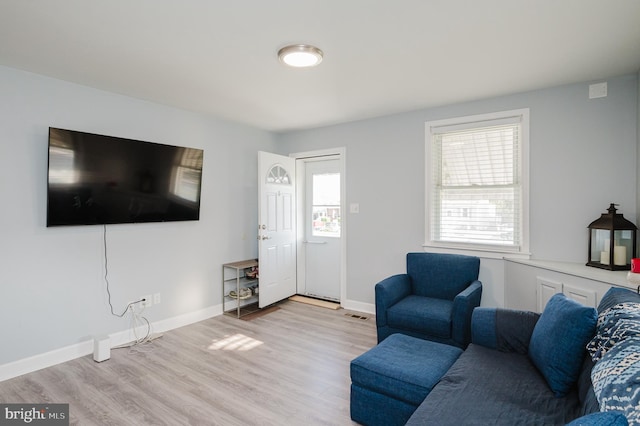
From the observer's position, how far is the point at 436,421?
142cm

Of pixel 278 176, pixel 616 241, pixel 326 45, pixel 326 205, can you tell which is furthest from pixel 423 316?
pixel 278 176

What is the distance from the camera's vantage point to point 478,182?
365cm

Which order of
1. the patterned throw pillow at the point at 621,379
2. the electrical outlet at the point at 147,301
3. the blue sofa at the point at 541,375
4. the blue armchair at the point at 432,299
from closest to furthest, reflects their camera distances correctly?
the patterned throw pillow at the point at 621,379 → the blue sofa at the point at 541,375 → the blue armchair at the point at 432,299 → the electrical outlet at the point at 147,301

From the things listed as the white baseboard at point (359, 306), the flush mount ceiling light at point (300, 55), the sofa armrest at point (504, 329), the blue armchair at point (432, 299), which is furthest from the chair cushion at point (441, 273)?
the flush mount ceiling light at point (300, 55)

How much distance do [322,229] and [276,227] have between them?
2.49ft

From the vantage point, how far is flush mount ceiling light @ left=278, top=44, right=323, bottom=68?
7.76 ft

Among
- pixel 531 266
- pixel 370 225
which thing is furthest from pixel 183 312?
pixel 531 266

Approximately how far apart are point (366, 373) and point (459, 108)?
9.86ft

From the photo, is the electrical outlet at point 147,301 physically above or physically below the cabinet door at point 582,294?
below

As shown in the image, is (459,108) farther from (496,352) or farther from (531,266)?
(496,352)

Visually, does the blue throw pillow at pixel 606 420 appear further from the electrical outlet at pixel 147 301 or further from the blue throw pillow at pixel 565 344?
the electrical outlet at pixel 147 301

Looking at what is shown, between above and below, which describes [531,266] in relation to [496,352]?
above

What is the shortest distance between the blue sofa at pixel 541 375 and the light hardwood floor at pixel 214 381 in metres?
0.51

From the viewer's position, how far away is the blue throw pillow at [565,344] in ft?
5.17
